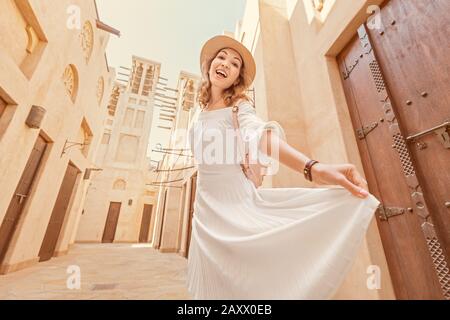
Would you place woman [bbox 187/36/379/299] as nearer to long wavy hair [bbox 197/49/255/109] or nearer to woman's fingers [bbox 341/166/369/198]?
woman's fingers [bbox 341/166/369/198]

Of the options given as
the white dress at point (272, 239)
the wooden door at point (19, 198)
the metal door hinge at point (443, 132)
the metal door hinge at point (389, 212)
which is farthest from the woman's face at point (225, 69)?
the wooden door at point (19, 198)

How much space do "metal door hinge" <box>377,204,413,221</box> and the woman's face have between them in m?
2.04

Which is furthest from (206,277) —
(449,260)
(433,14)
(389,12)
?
(389,12)

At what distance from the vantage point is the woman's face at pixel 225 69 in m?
1.30

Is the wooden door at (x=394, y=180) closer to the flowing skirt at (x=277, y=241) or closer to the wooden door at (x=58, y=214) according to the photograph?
the flowing skirt at (x=277, y=241)

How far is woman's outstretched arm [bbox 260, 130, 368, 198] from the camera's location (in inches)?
28.4

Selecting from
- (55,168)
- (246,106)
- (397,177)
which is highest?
(55,168)

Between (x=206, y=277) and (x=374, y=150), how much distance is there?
2411mm

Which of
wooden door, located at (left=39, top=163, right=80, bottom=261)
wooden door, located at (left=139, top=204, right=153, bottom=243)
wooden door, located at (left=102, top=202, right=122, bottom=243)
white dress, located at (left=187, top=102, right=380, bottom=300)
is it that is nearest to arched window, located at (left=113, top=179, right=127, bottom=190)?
wooden door, located at (left=102, top=202, right=122, bottom=243)

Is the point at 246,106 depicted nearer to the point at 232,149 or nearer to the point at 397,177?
the point at 232,149

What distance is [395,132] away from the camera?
2014 millimetres

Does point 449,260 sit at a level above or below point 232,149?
below

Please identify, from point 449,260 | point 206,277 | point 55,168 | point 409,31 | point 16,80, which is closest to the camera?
point 206,277

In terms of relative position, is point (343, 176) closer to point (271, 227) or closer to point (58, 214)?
point (271, 227)
